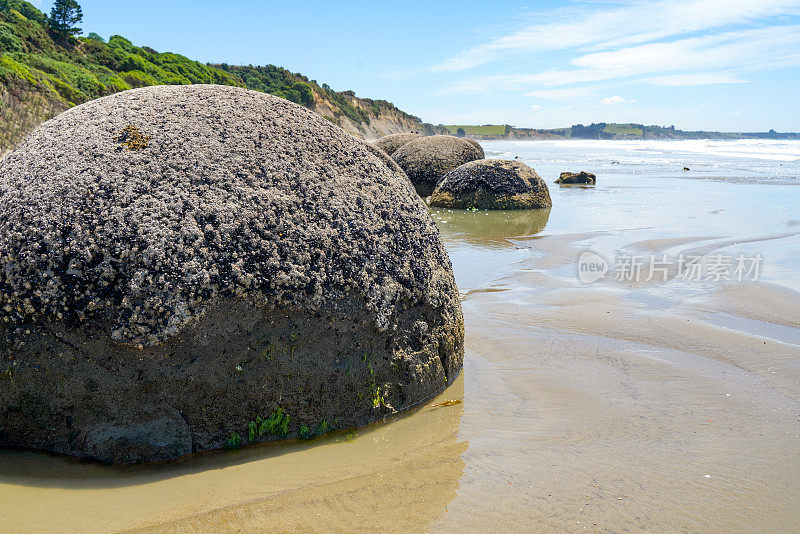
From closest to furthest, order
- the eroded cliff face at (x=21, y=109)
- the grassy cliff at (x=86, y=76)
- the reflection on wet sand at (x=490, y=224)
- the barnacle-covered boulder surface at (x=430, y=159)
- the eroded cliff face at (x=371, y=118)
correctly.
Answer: the reflection on wet sand at (x=490, y=224) < the barnacle-covered boulder surface at (x=430, y=159) < the eroded cliff face at (x=21, y=109) < the grassy cliff at (x=86, y=76) < the eroded cliff face at (x=371, y=118)

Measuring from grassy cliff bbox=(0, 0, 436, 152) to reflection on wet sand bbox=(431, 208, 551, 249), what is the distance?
17098 mm

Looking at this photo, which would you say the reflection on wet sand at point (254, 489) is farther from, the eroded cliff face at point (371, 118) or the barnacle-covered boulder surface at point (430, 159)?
the eroded cliff face at point (371, 118)

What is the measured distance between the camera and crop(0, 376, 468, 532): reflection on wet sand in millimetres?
2488

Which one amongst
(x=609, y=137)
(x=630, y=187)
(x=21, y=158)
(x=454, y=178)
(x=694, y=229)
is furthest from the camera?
(x=609, y=137)

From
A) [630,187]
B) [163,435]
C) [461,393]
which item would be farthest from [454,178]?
[163,435]

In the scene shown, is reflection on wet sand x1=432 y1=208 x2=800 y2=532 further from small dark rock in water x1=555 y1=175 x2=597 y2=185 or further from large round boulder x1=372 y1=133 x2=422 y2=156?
large round boulder x1=372 y1=133 x2=422 y2=156

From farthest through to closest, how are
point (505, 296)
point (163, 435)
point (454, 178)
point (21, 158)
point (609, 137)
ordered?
point (609, 137) → point (454, 178) → point (505, 296) → point (21, 158) → point (163, 435)

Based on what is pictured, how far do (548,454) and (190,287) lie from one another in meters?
2.03

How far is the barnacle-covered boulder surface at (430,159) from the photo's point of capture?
733 inches

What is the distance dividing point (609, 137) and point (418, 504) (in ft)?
490

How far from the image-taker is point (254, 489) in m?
2.72

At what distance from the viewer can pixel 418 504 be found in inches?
104

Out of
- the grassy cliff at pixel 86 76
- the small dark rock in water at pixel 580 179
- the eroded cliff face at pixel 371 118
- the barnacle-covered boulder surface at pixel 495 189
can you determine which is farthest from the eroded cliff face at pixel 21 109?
the eroded cliff face at pixel 371 118

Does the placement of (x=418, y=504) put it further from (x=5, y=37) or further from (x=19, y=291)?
(x=5, y=37)
